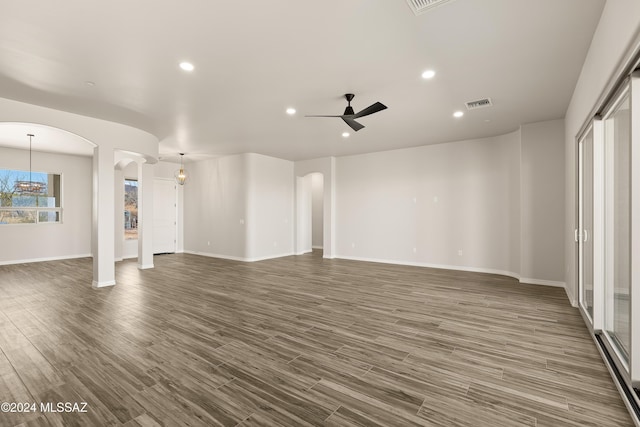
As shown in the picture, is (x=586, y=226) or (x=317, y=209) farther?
(x=317, y=209)

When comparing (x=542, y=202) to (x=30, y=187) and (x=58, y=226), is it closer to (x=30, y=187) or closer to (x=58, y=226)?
(x=58, y=226)

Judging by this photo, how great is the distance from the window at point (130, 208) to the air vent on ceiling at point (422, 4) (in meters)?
9.56

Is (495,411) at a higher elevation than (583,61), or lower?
lower

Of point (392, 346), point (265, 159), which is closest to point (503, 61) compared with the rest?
point (392, 346)

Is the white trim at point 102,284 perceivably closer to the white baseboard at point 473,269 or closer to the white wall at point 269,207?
the white wall at point 269,207

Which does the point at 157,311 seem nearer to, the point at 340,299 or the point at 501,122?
the point at 340,299

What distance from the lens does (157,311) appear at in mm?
4055

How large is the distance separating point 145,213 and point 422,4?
7312 millimetres

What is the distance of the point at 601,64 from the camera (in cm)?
256

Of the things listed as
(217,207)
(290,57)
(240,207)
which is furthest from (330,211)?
(290,57)

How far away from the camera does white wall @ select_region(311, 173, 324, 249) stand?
11297 mm

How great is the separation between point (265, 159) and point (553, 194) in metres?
6.98

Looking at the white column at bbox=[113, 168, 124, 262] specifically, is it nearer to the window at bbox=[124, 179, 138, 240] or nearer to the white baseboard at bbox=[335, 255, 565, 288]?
the window at bbox=[124, 179, 138, 240]

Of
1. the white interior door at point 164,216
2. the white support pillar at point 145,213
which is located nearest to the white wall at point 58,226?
the white interior door at point 164,216
